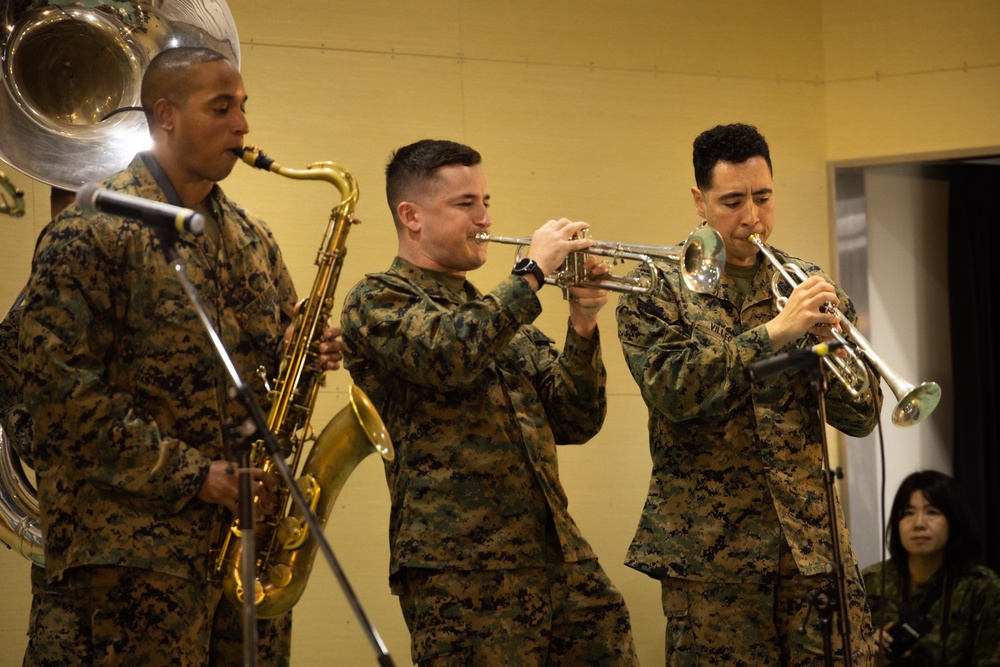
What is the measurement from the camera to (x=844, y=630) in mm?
2988

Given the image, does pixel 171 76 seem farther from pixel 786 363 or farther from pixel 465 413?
pixel 786 363

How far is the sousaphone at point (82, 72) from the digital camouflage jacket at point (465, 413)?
2.70 feet

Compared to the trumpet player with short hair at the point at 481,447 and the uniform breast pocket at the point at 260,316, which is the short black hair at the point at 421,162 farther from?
the uniform breast pocket at the point at 260,316

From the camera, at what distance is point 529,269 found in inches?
135

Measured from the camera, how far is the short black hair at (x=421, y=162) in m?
3.81

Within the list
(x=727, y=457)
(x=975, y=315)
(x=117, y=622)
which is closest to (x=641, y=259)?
(x=727, y=457)

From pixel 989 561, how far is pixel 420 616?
161 inches

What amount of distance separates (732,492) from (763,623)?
36 centimetres

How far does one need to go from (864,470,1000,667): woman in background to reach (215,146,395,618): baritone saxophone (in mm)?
2849

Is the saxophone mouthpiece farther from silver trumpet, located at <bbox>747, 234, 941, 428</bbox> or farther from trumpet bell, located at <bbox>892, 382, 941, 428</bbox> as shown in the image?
trumpet bell, located at <bbox>892, 382, 941, 428</bbox>

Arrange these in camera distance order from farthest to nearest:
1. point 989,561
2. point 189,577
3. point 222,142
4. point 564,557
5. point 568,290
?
point 989,561 < point 568,290 < point 564,557 < point 222,142 < point 189,577

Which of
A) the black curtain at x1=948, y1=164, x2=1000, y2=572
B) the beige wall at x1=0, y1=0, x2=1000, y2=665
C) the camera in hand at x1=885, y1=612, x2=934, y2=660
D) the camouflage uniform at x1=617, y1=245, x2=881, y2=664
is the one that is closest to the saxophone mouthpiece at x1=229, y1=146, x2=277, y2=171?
the camouflage uniform at x1=617, y1=245, x2=881, y2=664

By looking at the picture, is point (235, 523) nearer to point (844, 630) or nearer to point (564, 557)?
point (564, 557)

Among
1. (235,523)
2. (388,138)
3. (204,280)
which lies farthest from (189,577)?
(388,138)
